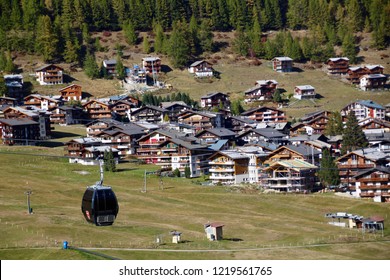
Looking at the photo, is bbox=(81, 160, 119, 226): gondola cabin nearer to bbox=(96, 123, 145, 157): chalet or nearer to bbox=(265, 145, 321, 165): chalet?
bbox=(265, 145, 321, 165): chalet

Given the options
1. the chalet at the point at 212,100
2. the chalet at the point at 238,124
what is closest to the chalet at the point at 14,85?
the chalet at the point at 212,100

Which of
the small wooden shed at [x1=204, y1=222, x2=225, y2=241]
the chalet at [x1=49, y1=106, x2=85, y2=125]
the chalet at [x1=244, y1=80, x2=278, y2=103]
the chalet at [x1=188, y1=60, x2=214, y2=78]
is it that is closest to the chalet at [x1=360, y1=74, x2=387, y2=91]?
the chalet at [x1=244, y1=80, x2=278, y2=103]

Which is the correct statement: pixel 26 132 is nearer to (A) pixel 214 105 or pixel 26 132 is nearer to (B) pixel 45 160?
(B) pixel 45 160

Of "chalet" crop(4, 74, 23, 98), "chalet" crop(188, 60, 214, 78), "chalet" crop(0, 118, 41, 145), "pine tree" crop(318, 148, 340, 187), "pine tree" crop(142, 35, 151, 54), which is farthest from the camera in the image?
"pine tree" crop(142, 35, 151, 54)

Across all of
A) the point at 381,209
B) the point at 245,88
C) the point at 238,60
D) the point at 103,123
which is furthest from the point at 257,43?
the point at 381,209

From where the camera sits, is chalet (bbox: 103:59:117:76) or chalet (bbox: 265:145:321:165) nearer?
chalet (bbox: 265:145:321:165)
